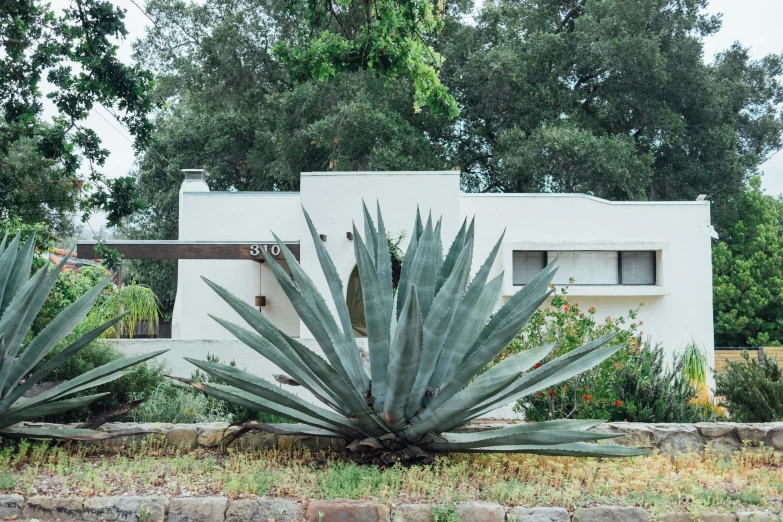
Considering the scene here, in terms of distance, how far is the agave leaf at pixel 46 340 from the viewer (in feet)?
17.7

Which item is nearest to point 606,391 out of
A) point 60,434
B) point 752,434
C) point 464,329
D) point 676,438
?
point 676,438

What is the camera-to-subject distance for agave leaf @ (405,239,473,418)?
15.9 ft

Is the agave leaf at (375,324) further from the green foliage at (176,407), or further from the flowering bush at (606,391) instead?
the green foliage at (176,407)

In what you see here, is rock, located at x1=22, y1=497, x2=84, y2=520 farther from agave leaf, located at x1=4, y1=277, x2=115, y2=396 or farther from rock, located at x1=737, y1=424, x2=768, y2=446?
rock, located at x1=737, y1=424, x2=768, y2=446

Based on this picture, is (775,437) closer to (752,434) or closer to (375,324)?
(752,434)

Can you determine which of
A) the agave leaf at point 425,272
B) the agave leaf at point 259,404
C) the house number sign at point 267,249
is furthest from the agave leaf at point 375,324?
the house number sign at point 267,249

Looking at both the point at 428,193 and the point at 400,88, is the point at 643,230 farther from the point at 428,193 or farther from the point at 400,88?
the point at 400,88

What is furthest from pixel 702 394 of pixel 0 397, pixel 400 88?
pixel 400 88

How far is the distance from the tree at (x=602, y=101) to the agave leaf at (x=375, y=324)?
51.4 feet

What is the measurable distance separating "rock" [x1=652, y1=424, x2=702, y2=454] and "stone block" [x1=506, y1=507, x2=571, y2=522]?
2221mm

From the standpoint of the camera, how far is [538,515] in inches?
165

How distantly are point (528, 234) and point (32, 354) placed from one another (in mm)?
10358

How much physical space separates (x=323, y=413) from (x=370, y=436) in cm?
36

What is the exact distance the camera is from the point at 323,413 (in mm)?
5227
